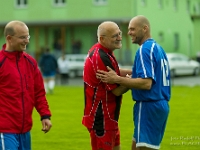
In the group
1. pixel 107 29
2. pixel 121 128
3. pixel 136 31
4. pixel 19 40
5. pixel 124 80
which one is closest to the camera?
pixel 19 40

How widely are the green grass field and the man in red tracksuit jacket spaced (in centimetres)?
548

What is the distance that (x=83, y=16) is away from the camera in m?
60.5

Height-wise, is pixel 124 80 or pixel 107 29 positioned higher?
pixel 107 29

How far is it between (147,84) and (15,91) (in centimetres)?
150

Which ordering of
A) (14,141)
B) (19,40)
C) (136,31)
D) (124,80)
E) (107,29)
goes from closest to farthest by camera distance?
1. (14,141)
2. (19,40)
3. (124,80)
4. (136,31)
5. (107,29)

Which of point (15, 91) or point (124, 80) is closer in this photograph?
point (15, 91)

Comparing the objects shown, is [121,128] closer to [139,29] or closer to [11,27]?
[139,29]

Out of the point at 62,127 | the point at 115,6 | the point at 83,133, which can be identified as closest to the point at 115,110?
the point at 83,133

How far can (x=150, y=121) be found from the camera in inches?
327

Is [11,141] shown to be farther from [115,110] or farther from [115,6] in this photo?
[115,6]

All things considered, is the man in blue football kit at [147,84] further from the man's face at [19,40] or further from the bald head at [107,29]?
the man's face at [19,40]

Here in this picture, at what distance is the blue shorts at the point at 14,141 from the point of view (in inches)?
305

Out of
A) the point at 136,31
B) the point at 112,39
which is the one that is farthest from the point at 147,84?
the point at 112,39

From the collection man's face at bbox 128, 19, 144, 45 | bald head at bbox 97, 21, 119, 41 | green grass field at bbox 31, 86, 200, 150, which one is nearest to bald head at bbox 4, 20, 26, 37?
bald head at bbox 97, 21, 119, 41
